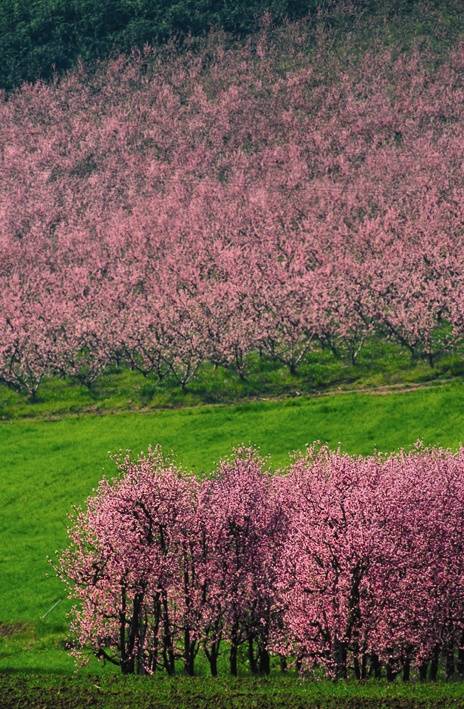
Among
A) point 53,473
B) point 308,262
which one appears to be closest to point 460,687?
point 53,473

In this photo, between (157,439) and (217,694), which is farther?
(157,439)

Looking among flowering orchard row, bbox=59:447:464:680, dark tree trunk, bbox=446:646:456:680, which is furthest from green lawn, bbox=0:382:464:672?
dark tree trunk, bbox=446:646:456:680

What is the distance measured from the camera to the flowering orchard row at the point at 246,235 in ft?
409

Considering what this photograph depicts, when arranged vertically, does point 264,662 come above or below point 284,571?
below

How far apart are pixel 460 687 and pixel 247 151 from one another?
148m

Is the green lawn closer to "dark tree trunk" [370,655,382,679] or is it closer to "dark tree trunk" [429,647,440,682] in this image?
"dark tree trunk" [370,655,382,679]

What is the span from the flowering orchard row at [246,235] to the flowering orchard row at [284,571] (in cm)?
6116

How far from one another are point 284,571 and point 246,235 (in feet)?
341

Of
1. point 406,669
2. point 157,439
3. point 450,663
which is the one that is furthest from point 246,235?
point 406,669

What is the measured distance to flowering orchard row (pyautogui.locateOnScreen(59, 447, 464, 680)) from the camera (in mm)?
52594

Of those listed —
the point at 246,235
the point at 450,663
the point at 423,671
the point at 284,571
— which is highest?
the point at 246,235

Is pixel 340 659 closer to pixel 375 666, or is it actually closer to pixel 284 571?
pixel 375 666

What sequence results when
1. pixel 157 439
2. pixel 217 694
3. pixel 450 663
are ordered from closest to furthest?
1. pixel 217 694
2. pixel 450 663
3. pixel 157 439

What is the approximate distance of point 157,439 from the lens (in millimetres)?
100625
